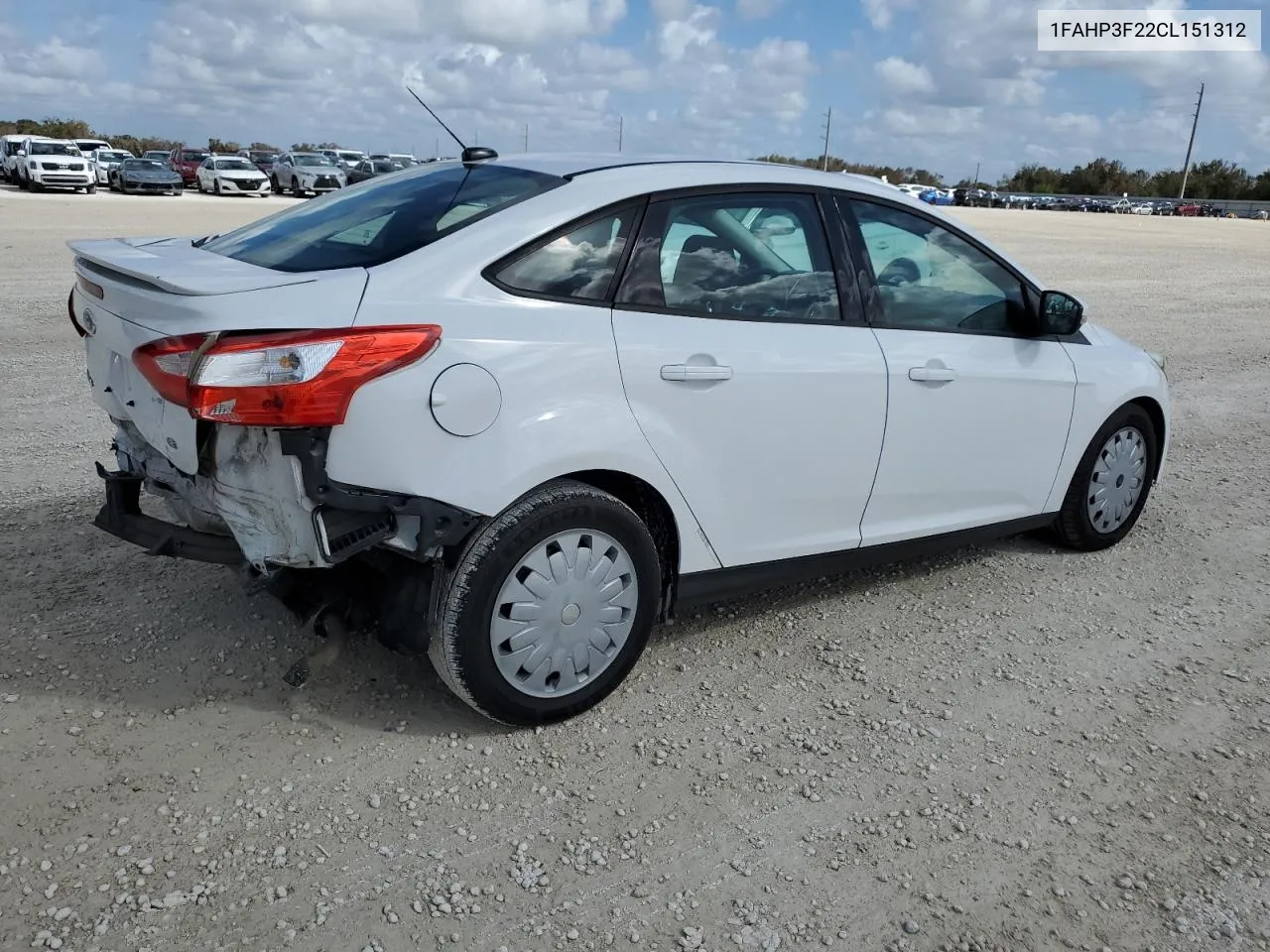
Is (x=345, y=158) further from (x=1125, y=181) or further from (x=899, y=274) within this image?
(x=1125, y=181)

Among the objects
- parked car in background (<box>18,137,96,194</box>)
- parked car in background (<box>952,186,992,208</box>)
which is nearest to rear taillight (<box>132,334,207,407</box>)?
parked car in background (<box>18,137,96,194</box>)

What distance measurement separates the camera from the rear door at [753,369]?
11.0ft

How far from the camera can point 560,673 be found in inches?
131

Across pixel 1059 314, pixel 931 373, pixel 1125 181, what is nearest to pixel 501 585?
pixel 931 373

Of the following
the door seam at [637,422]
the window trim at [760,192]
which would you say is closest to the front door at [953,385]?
the window trim at [760,192]

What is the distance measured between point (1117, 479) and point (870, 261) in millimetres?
1963

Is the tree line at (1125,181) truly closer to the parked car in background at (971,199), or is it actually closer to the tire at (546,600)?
the parked car in background at (971,199)

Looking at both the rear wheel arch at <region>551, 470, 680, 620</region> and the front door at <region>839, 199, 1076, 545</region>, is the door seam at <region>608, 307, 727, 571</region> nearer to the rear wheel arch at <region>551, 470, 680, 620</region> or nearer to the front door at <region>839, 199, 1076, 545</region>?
the rear wheel arch at <region>551, 470, 680, 620</region>

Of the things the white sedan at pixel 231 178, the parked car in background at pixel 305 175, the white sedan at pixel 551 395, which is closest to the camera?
the white sedan at pixel 551 395

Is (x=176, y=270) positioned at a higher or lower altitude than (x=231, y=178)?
higher

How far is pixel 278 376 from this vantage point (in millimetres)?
2748

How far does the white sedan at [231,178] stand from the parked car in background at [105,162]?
2910 millimetres

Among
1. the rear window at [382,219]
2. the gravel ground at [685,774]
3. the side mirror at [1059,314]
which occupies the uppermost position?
the rear window at [382,219]

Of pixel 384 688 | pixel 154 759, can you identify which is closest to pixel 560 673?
pixel 384 688
